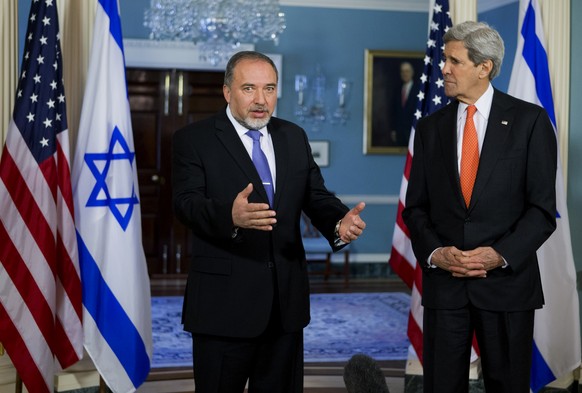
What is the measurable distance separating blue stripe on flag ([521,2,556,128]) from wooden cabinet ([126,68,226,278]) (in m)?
5.40

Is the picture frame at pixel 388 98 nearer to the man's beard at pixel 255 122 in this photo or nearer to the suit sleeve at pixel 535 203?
the suit sleeve at pixel 535 203

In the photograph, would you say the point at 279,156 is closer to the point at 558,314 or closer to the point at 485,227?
the point at 485,227

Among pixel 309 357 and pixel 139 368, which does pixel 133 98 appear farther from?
pixel 139 368

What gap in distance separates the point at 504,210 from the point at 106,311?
207 centimetres

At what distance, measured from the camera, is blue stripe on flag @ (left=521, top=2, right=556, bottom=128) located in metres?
4.41

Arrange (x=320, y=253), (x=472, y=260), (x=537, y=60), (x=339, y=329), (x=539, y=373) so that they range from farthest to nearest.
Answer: (x=320, y=253), (x=339, y=329), (x=537, y=60), (x=539, y=373), (x=472, y=260)

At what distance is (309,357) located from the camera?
580 centimetres

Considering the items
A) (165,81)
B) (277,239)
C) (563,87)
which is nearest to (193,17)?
(165,81)

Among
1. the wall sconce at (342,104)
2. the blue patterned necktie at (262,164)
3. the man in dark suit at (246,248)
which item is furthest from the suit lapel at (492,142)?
the wall sconce at (342,104)

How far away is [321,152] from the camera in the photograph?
31.5 feet

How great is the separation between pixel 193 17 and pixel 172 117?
6.37 ft

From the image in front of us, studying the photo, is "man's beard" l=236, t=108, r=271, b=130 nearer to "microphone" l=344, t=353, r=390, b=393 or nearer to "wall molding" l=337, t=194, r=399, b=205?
"microphone" l=344, t=353, r=390, b=393

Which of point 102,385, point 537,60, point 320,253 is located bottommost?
point 102,385

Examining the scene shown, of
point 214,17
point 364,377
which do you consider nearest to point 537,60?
point 364,377
